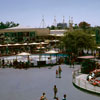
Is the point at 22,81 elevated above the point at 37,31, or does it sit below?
below

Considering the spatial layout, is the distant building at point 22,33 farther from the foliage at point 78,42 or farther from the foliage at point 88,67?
the foliage at point 88,67

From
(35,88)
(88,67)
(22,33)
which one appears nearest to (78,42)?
(88,67)

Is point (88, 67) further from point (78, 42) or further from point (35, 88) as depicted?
point (78, 42)

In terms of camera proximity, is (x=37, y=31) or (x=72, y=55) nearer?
(x=72, y=55)

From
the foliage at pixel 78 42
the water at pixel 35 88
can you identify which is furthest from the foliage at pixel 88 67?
the foliage at pixel 78 42

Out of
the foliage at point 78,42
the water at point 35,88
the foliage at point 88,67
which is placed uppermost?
the foliage at point 78,42

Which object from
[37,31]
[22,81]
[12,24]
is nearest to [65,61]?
[22,81]

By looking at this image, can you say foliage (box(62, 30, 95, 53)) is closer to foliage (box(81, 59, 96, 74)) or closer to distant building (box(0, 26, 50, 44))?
foliage (box(81, 59, 96, 74))

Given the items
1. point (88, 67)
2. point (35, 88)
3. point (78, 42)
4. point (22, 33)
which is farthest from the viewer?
point (22, 33)

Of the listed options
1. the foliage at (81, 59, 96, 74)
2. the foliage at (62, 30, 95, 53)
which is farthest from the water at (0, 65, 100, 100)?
the foliage at (62, 30, 95, 53)

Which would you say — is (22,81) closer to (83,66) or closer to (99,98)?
(83,66)

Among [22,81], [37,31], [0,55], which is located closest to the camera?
[22,81]

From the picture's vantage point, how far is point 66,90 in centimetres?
1756

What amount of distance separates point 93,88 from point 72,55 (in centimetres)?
1978
